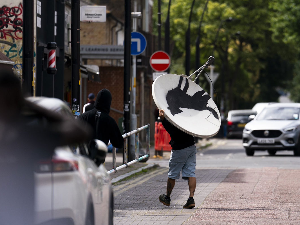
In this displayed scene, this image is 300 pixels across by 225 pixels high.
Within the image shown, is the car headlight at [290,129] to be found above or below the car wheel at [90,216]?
below

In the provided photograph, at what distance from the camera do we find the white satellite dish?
11055 millimetres

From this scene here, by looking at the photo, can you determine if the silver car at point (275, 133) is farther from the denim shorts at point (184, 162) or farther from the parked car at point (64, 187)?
the parked car at point (64, 187)

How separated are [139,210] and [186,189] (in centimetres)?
305

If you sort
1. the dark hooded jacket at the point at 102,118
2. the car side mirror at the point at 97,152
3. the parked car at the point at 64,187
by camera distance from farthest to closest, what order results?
the dark hooded jacket at the point at 102,118, the car side mirror at the point at 97,152, the parked car at the point at 64,187

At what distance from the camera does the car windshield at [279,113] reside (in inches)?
1023

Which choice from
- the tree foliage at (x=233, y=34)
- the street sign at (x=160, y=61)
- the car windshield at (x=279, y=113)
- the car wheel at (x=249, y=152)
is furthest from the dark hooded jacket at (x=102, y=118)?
the tree foliage at (x=233, y=34)

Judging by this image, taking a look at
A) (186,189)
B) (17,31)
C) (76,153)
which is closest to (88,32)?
(17,31)

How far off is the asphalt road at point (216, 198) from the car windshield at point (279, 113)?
25.4 ft

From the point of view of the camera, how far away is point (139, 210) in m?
10.6

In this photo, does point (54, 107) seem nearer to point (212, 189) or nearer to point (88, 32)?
point (212, 189)

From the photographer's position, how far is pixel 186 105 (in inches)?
458

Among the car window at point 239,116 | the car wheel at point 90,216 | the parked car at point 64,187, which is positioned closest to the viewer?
the parked car at point 64,187

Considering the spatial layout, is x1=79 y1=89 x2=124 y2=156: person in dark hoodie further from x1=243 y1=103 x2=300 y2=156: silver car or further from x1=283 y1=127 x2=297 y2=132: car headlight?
x1=283 y1=127 x2=297 y2=132: car headlight

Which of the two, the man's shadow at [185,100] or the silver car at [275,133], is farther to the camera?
the silver car at [275,133]
